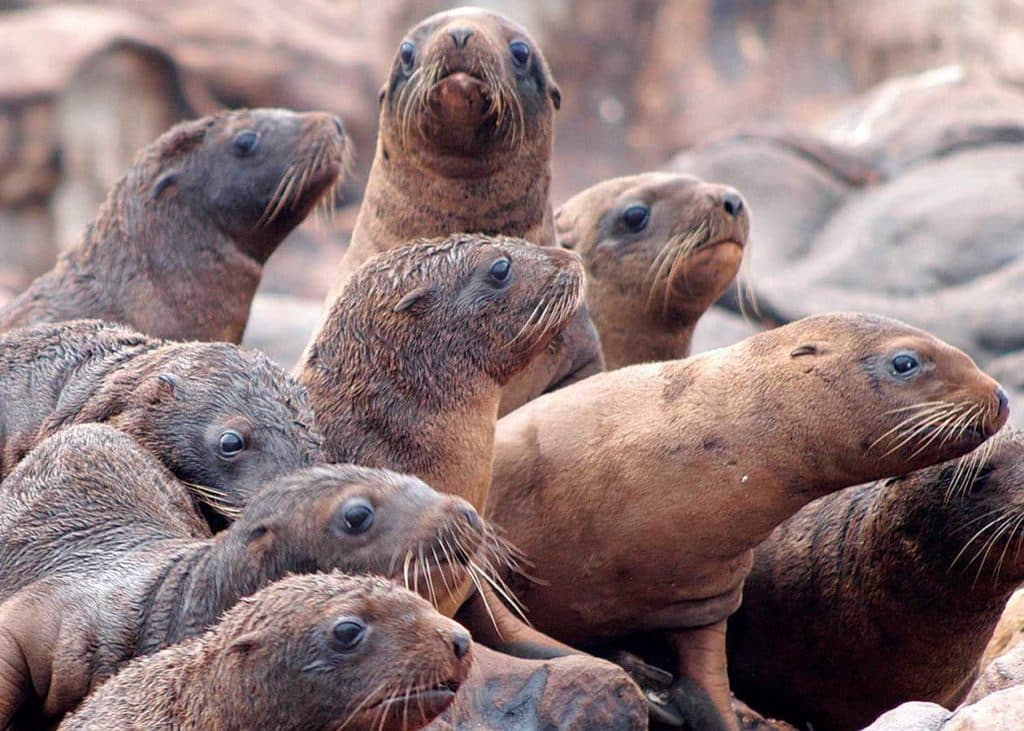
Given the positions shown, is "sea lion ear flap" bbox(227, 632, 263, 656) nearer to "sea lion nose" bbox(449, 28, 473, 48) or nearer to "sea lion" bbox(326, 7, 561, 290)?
"sea lion" bbox(326, 7, 561, 290)

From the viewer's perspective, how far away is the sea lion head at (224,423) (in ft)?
20.9

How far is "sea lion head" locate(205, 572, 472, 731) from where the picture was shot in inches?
185

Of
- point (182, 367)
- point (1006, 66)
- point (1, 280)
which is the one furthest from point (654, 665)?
point (1006, 66)

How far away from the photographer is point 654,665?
7262 millimetres

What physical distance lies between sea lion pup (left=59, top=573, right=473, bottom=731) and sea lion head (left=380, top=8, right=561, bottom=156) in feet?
11.5

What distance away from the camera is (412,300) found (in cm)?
674

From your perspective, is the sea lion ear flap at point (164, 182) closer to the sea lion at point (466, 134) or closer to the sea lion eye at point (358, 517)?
the sea lion at point (466, 134)

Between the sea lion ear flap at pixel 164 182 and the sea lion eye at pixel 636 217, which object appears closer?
the sea lion ear flap at pixel 164 182

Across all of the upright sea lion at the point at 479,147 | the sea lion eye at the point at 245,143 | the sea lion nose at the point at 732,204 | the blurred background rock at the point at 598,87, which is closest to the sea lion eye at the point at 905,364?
the upright sea lion at the point at 479,147

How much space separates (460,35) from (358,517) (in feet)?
10.6

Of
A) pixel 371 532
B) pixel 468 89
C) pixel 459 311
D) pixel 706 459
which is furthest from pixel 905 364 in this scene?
pixel 468 89

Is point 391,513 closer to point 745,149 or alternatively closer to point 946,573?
point 946,573

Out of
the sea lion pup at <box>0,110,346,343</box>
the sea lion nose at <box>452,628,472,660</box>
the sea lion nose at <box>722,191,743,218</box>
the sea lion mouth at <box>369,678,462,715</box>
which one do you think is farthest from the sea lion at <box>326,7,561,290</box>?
the sea lion mouth at <box>369,678,462,715</box>

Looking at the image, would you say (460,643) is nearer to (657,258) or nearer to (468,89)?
(468,89)
